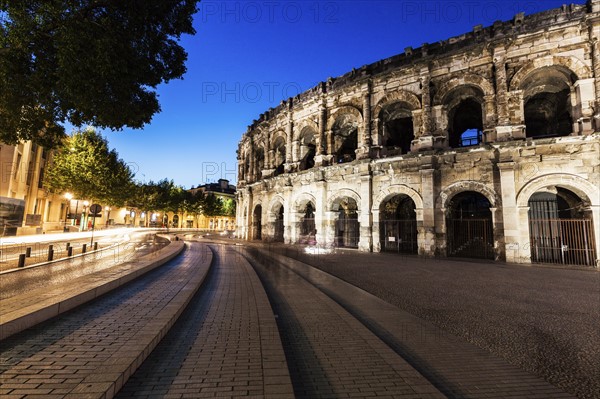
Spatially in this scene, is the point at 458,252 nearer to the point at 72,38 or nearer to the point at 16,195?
the point at 72,38

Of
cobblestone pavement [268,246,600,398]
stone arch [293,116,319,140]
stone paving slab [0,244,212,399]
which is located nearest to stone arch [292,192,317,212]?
stone arch [293,116,319,140]

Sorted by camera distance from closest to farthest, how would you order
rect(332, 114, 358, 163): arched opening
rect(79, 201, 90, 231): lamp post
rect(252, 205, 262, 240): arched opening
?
rect(332, 114, 358, 163): arched opening, rect(252, 205, 262, 240): arched opening, rect(79, 201, 90, 231): lamp post

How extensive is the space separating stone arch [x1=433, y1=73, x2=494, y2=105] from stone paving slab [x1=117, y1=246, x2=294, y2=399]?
15376 mm

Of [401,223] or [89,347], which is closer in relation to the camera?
[89,347]

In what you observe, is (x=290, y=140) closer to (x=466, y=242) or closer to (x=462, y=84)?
(x=462, y=84)

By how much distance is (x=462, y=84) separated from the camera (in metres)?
14.8

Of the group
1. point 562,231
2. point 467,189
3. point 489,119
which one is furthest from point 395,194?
point 562,231

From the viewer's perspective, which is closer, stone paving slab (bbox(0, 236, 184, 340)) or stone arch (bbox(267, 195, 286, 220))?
stone paving slab (bbox(0, 236, 184, 340))

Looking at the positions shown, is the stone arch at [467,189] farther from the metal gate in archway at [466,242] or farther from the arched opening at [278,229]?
the arched opening at [278,229]

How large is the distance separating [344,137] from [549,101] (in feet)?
41.4

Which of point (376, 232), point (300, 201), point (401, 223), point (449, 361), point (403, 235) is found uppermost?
point (300, 201)

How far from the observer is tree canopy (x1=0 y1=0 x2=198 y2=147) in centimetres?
577

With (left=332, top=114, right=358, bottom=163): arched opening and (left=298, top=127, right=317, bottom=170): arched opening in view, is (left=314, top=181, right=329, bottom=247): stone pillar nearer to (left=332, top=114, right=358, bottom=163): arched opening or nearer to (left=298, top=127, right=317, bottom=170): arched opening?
(left=332, top=114, right=358, bottom=163): arched opening

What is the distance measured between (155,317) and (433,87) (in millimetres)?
17310
